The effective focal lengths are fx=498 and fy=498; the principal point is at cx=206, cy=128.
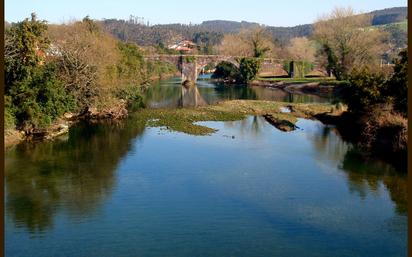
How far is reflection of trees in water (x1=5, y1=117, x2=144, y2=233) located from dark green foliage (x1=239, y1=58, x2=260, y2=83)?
51.2 meters

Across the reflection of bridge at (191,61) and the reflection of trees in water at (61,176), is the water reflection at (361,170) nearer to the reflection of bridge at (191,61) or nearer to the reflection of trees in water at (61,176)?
the reflection of trees in water at (61,176)

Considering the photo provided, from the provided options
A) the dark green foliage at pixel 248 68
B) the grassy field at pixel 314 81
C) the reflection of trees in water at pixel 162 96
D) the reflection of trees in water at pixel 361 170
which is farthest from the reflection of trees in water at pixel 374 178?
the dark green foliage at pixel 248 68

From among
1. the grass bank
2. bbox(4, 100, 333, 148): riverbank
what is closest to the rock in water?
bbox(4, 100, 333, 148): riverbank

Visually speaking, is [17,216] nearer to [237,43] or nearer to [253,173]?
[253,173]

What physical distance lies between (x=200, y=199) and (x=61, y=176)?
7.59 metres

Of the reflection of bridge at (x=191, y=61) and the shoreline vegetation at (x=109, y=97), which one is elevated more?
the reflection of bridge at (x=191, y=61)

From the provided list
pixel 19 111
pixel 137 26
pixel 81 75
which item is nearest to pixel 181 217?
pixel 19 111

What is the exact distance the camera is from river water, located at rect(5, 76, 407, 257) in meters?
16.7

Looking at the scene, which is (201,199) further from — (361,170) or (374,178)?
(361,170)

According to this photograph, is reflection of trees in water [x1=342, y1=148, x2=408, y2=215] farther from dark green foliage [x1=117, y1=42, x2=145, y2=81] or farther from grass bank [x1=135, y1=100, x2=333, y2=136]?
dark green foliage [x1=117, y1=42, x2=145, y2=81]

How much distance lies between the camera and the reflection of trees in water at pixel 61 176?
19516 mm

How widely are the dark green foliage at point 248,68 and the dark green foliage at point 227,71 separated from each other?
2214mm

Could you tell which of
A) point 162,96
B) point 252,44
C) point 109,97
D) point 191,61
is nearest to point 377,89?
point 109,97

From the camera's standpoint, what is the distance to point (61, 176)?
2433 centimetres
